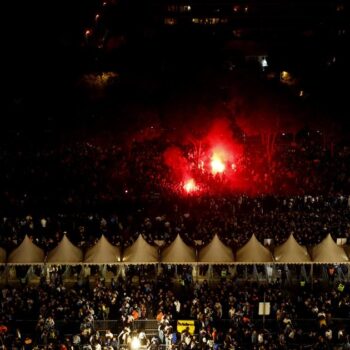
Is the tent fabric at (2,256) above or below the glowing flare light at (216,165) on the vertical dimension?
below

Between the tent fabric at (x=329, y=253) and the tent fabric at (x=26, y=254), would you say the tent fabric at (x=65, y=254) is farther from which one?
the tent fabric at (x=329, y=253)

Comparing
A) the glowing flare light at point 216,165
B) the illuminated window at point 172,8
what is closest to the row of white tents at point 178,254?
the glowing flare light at point 216,165

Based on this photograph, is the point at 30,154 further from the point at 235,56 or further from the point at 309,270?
the point at 235,56

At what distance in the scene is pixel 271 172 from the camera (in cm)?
4184

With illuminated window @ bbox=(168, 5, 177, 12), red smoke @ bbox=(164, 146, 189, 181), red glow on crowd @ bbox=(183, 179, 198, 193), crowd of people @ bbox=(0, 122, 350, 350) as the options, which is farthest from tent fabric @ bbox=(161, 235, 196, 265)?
illuminated window @ bbox=(168, 5, 177, 12)

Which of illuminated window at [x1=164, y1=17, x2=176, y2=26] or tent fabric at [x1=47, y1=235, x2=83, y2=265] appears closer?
tent fabric at [x1=47, y1=235, x2=83, y2=265]

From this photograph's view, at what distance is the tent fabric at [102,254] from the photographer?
2881 cm

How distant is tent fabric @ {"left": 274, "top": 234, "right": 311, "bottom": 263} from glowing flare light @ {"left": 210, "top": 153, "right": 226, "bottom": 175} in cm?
1433

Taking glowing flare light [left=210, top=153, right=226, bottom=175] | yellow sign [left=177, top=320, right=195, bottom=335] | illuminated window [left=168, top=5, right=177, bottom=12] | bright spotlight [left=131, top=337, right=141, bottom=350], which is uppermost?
illuminated window [left=168, top=5, right=177, bottom=12]

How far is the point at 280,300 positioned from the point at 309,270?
399 centimetres

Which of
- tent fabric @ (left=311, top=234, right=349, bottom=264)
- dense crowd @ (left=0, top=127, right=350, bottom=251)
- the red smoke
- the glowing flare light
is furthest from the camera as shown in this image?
the glowing flare light

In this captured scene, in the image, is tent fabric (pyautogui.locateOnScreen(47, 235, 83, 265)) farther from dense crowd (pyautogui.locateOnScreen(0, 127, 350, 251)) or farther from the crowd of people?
dense crowd (pyautogui.locateOnScreen(0, 127, 350, 251))

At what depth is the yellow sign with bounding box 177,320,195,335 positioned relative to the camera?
83.5ft

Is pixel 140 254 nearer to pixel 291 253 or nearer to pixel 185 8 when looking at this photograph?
pixel 291 253
